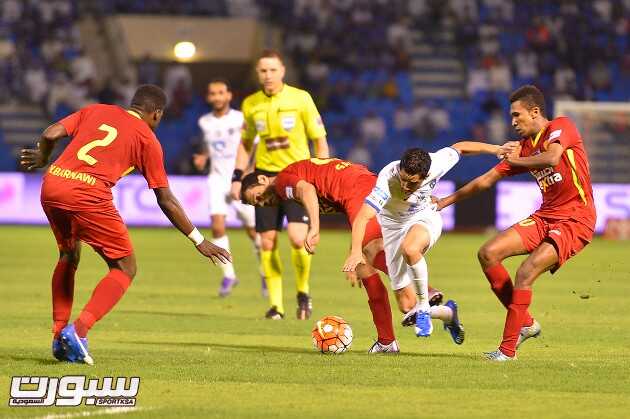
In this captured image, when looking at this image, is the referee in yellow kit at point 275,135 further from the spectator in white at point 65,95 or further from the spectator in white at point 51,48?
the spectator in white at point 51,48

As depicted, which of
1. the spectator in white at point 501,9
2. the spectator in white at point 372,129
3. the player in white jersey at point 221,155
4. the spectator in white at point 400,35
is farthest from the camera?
the spectator in white at point 501,9

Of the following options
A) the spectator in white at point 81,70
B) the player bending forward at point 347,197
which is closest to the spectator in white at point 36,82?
the spectator in white at point 81,70

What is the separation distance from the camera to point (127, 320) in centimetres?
1295

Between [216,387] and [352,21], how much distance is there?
93.5 ft

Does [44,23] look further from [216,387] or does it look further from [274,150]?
[216,387]

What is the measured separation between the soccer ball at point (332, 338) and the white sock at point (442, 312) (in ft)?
2.24

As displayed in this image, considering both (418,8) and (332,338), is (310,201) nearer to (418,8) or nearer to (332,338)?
(332,338)

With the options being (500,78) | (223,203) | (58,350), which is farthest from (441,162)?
(500,78)

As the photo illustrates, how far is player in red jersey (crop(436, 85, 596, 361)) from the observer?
973 centimetres

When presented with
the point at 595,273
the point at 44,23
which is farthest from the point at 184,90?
the point at 595,273

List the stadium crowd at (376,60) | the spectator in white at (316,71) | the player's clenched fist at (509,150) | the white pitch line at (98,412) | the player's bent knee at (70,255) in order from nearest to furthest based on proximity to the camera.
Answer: the white pitch line at (98,412) < the player's bent knee at (70,255) < the player's clenched fist at (509,150) < the stadium crowd at (376,60) < the spectator in white at (316,71)

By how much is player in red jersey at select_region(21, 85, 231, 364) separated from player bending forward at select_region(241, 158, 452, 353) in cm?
123

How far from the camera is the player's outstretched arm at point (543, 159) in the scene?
9.59 metres

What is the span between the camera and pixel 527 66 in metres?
35.3
